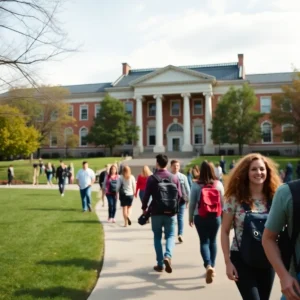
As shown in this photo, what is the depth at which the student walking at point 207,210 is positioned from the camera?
18.1 ft

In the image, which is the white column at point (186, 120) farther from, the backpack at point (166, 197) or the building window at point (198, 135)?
the backpack at point (166, 197)

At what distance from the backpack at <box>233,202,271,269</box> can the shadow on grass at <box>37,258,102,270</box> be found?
3.59m

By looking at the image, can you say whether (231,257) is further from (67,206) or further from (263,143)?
(263,143)

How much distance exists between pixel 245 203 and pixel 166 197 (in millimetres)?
2331

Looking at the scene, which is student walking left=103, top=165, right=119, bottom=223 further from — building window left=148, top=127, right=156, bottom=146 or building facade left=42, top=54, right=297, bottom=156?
→ building window left=148, top=127, right=156, bottom=146

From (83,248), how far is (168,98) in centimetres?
5152

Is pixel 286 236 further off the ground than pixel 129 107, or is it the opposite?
pixel 129 107

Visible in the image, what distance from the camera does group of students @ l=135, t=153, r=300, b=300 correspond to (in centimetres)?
229

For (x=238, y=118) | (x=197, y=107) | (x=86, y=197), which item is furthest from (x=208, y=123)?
(x=86, y=197)

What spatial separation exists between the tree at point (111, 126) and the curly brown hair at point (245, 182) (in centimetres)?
4833

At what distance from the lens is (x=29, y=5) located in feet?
27.7

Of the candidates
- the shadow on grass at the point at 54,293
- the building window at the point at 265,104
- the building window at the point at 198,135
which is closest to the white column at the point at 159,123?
the building window at the point at 198,135

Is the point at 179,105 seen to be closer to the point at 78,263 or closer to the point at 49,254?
the point at 49,254

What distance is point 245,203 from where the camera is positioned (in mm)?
3721
